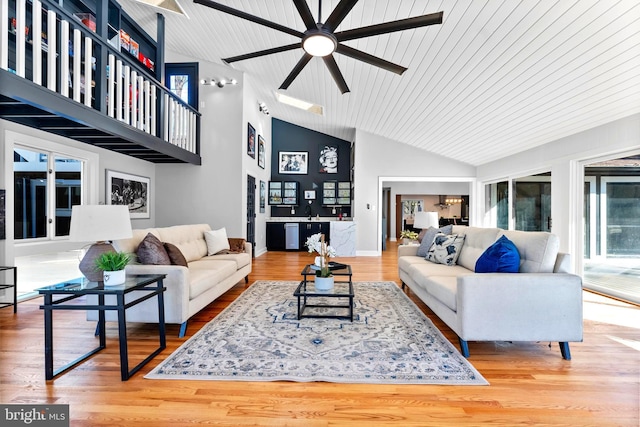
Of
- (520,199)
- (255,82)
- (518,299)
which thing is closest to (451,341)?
(518,299)

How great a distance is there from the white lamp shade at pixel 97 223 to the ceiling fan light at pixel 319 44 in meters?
2.08

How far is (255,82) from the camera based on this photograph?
6355 millimetres

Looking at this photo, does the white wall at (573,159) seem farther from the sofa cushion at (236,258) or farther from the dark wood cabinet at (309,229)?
the dark wood cabinet at (309,229)

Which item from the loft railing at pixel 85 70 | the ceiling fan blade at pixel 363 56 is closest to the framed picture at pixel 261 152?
the loft railing at pixel 85 70

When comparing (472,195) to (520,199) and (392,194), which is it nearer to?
(520,199)

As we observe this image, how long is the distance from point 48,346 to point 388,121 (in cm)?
611

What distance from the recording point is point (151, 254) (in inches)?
116

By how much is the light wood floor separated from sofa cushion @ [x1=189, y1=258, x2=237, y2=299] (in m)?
0.56

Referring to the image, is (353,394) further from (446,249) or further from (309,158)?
(309,158)

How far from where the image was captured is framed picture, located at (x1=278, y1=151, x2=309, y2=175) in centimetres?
909

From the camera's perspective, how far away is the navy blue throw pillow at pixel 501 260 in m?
2.51

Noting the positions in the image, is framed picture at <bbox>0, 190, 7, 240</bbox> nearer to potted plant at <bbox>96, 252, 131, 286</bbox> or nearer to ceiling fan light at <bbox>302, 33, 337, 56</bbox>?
potted plant at <bbox>96, 252, 131, 286</bbox>

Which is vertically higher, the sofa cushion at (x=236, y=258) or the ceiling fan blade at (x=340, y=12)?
the ceiling fan blade at (x=340, y=12)

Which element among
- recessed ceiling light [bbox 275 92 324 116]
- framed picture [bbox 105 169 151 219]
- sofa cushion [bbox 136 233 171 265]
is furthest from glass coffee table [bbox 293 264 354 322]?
recessed ceiling light [bbox 275 92 324 116]
